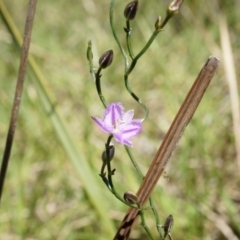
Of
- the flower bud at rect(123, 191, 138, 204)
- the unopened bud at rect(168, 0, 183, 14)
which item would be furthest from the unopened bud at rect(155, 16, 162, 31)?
the flower bud at rect(123, 191, 138, 204)

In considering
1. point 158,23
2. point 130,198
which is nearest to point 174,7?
point 158,23

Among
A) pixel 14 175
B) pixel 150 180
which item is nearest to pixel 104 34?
pixel 14 175

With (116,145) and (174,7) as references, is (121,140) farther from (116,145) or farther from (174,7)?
(116,145)

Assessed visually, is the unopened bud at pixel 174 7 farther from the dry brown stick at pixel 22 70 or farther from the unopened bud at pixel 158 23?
the dry brown stick at pixel 22 70

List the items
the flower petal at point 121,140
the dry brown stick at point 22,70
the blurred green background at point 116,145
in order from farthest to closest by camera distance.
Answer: the blurred green background at point 116,145 → the dry brown stick at point 22,70 → the flower petal at point 121,140

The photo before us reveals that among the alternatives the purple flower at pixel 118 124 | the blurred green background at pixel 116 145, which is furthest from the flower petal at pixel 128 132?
the blurred green background at pixel 116 145

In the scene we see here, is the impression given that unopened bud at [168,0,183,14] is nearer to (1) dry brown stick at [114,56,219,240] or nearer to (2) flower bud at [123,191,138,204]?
(1) dry brown stick at [114,56,219,240]
